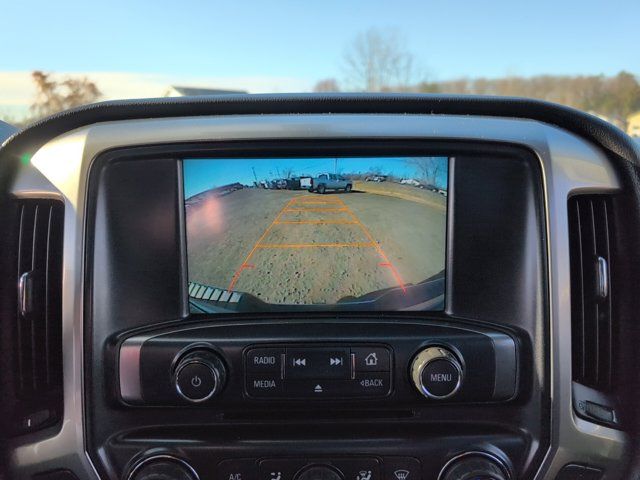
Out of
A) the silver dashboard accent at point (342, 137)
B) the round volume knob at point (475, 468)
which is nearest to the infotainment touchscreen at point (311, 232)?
the silver dashboard accent at point (342, 137)

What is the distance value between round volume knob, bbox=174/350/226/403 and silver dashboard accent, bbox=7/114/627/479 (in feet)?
1.11

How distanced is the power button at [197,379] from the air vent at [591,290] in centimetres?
119

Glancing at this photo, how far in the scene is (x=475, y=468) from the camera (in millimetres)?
1914

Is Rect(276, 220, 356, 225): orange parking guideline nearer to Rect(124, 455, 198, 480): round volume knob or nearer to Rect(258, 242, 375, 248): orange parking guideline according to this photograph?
Rect(258, 242, 375, 248): orange parking guideline

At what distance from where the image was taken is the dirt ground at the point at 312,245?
75.3 inches

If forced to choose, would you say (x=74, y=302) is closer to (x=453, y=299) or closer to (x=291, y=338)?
(x=291, y=338)

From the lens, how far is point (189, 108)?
1.83 m

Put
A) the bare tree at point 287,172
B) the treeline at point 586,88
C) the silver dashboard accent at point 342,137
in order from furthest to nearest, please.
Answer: the treeline at point 586,88 < the bare tree at point 287,172 < the silver dashboard accent at point 342,137

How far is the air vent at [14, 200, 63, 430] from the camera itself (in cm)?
191

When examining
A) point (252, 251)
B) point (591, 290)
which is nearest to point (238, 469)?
point (252, 251)

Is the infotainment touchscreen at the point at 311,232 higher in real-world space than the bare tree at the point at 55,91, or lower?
lower

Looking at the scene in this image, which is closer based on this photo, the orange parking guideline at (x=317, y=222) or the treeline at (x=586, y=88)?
the orange parking guideline at (x=317, y=222)

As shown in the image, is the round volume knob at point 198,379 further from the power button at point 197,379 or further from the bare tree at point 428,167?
the bare tree at point 428,167

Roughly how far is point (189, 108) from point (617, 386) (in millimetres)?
1662
